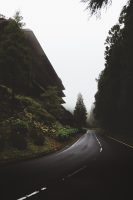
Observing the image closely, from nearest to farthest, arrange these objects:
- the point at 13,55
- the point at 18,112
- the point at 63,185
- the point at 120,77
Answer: the point at 63,185 → the point at 13,55 → the point at 18,112 → the point at 120,77

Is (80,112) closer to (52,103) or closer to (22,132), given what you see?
(52,103)

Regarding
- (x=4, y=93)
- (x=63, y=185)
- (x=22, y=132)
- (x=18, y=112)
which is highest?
(x=4, y=93)

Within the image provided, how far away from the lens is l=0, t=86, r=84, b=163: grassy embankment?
22.7 meters

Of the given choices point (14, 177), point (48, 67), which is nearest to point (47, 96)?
point (48, 67)

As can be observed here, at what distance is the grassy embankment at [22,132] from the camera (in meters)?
22.7

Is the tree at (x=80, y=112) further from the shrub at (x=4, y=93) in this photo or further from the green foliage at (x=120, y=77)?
the shrub at (x=4, y=93)

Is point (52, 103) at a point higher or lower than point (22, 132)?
higher

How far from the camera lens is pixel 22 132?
26953mm

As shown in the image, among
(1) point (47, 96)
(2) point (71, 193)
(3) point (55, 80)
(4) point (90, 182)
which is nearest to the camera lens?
(2) point (71, 193)

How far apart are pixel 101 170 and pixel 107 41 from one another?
4686 cm

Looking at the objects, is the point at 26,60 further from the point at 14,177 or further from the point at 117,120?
the point at 117,120

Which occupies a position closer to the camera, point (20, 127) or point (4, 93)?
point (20, 127)

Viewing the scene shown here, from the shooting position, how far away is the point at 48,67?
67500mm

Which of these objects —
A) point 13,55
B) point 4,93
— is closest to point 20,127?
point 13,55
